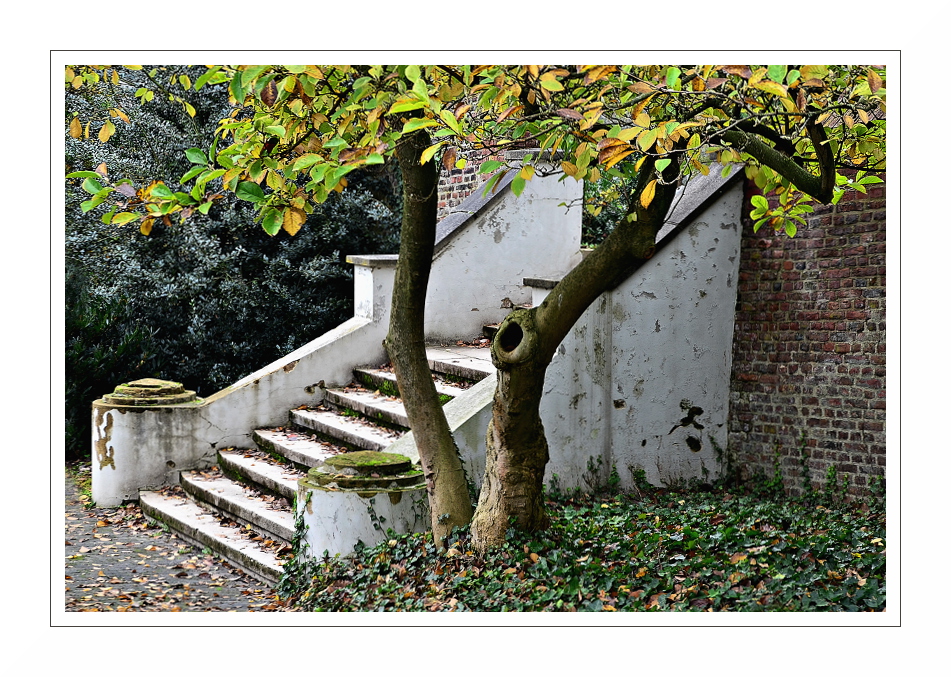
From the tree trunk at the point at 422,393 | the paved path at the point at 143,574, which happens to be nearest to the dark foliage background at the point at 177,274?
the paved path at the point at 143,574

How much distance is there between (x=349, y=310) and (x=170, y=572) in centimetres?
502

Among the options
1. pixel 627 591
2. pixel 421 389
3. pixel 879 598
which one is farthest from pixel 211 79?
pixel 879 598

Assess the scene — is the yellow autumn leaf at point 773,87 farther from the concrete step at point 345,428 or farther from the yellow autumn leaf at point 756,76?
the concrete step at point 345,428

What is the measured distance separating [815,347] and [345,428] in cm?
347

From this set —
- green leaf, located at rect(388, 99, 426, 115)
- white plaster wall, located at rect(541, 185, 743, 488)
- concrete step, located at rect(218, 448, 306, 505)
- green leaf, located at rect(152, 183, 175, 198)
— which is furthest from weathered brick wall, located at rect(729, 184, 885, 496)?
green leaf, located at rect(152, 183, 175, 198)

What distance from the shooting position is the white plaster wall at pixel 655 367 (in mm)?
6512

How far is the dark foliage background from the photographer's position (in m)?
9.73

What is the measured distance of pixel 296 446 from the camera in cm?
713

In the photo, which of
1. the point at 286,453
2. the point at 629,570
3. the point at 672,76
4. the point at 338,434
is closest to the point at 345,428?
the point at 338,434

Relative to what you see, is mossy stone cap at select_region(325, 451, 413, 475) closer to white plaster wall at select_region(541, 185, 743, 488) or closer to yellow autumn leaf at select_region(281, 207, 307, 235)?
white plaster wall at select_region(541, 185, 743, 488)

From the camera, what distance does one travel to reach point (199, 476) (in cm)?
740

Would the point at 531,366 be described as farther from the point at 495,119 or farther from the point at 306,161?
the point at 306,161

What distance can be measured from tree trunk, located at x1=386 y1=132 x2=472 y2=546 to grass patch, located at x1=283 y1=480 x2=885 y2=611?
0.58ft

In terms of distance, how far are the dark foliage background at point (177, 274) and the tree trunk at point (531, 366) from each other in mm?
5571
